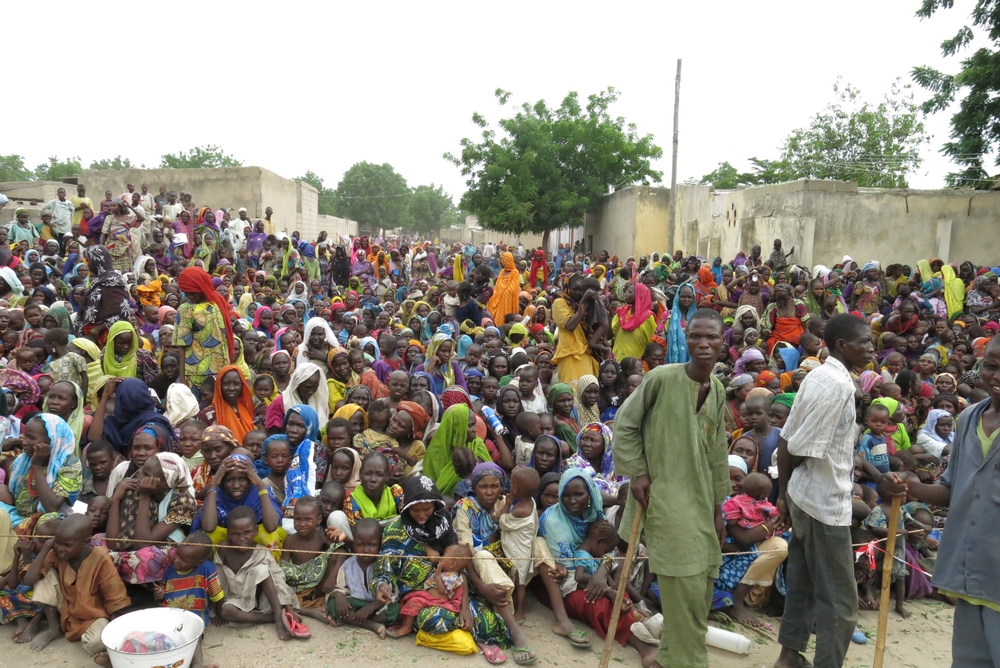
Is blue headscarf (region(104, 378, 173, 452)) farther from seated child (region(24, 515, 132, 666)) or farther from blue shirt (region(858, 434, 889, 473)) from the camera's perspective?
blue shirt (region(858, 434, 889, 473))

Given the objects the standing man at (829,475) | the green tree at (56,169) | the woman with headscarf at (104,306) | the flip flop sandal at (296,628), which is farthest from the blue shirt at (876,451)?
the green tree at (56,169)

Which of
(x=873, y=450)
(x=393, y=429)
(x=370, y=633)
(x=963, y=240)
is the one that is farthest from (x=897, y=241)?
(x=370, y=633)

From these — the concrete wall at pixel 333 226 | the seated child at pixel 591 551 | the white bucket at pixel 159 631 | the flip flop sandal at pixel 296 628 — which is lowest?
the flip flop sandal at pixel 296 628

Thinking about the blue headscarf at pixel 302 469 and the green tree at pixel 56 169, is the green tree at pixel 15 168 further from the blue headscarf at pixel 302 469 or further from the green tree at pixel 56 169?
the blue headscarf at pixel 302 469

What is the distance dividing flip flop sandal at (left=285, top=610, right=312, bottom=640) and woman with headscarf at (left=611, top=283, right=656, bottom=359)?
184 inches

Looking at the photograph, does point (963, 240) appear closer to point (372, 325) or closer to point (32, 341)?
point (372, 325)

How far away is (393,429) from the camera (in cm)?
509

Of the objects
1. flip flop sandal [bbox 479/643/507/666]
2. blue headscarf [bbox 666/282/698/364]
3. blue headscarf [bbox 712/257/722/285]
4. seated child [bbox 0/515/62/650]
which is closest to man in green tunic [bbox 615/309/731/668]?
flip flop sandal [bbox 479/643/507/666]

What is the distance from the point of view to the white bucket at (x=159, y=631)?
3.25m

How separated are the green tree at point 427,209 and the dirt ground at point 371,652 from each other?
59340mm

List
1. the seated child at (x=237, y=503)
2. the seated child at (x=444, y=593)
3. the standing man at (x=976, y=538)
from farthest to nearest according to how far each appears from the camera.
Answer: the seated child at (x=237, y=503) < the seated child at (x=444, y=593) < the standing man at (x=976, y=538)

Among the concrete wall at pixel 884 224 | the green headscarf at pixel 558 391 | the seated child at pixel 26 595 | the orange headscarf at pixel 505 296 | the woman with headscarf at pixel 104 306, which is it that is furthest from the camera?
the concrete wall at pixel 884 224

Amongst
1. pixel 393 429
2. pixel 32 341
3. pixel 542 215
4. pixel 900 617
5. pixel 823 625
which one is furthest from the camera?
pixel 542 215

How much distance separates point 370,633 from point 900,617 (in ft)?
10.8
